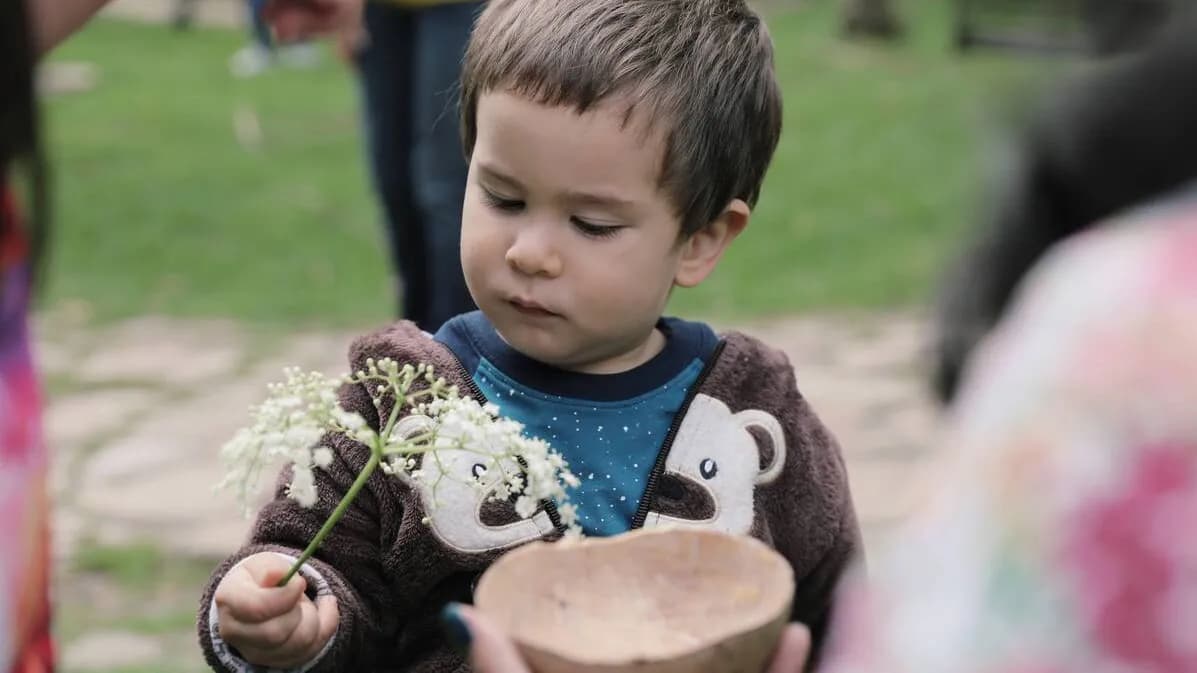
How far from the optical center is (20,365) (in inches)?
59.6

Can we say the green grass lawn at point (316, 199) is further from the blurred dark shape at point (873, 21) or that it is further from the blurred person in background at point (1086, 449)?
the blurred person in background at point (1086, 449)

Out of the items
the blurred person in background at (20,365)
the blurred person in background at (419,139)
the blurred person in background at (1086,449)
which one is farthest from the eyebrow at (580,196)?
the blurred person in background at (419,139)

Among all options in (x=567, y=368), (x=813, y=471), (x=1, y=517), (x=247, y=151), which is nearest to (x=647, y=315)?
(x=567, y=368)

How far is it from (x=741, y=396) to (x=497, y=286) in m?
0.39

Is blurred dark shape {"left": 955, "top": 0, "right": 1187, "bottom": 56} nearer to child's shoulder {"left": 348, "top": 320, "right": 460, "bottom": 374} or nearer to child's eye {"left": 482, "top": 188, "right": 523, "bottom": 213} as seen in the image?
child's eye {"left": 482, "top": 188, "right": 523, "bottom": 213}

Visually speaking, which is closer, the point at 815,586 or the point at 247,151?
the point at 815,586

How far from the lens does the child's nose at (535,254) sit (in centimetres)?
197

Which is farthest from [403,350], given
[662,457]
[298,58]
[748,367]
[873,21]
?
[873,21]

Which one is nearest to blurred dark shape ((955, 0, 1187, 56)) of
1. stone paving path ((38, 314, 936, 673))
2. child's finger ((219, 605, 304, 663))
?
child's finger ((219, 605, 304, 663))

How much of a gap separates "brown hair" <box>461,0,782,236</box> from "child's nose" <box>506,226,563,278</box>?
0.15 meters

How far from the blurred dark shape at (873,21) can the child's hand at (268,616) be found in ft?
36.5

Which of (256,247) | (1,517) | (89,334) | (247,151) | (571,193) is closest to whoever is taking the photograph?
(1,517)

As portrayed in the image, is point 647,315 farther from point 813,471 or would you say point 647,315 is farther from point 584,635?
point 584,635

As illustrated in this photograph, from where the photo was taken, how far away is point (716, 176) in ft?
6.98
